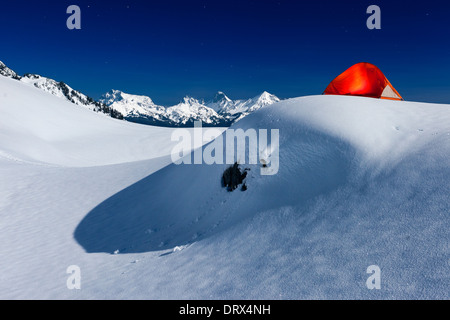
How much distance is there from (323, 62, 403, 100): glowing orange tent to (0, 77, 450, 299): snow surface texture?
6.31 feet

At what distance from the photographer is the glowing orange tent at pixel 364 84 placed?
33.6ft

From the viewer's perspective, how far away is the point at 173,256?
20.2 feet

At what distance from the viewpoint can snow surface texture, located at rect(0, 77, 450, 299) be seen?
4.02 m

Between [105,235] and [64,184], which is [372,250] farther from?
[64,184]

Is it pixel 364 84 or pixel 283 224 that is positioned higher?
pixel 364 84

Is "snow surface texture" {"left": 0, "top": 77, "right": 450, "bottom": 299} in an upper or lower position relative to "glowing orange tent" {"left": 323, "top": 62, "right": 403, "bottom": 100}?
lower

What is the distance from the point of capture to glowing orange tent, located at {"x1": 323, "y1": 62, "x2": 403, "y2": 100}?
1023 centimetres

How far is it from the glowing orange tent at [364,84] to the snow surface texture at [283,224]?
192 cm

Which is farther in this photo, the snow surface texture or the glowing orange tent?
the glowing orange tent

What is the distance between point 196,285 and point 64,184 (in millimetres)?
12326

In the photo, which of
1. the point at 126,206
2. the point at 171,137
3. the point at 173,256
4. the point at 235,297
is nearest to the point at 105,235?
the point at 126,206

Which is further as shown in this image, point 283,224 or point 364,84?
point 364,84

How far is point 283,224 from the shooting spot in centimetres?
567

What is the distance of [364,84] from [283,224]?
25.9ft
